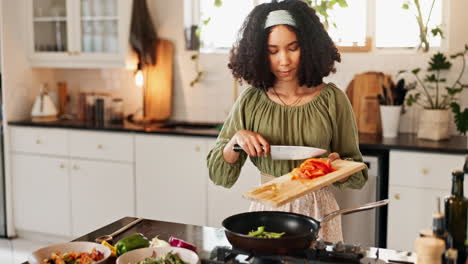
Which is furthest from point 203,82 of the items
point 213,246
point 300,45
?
point 213,246

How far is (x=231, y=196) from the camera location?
160 inches

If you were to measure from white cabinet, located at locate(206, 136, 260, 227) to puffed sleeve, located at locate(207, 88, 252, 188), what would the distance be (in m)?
1.54

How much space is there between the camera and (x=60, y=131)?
14.9 ft

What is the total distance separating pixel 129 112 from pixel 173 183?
3.24ft

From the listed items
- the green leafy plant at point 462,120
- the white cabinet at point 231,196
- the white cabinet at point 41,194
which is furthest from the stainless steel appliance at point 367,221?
the white cabinet at point 41,194

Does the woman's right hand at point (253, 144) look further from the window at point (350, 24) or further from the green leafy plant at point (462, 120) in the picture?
the window at point (350, 24)

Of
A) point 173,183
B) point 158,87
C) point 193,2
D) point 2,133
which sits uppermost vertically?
point 193,2

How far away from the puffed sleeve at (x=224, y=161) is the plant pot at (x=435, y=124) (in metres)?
1.78

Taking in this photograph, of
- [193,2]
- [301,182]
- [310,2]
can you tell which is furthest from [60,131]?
[301,182]

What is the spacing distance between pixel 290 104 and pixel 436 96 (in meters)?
1.92

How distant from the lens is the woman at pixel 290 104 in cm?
228

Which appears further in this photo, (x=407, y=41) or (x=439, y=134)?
(x=407, y=41)

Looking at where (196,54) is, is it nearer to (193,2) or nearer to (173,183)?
(193,2)

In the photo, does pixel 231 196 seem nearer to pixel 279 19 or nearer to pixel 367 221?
pixel 367 221
